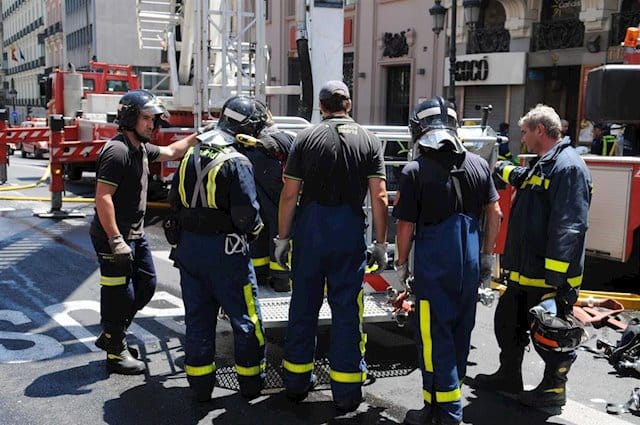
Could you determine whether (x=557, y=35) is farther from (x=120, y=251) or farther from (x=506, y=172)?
(x=120, y=251)

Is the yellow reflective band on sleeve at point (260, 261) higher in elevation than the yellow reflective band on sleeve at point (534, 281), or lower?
lower

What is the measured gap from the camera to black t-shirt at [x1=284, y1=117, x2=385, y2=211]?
393 cm

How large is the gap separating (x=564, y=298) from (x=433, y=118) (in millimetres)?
1345

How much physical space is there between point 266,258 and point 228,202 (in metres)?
1.13

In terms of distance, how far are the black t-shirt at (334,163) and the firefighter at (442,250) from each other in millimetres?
287

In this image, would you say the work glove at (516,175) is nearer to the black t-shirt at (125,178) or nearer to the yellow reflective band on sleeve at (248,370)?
the yellow reflective band on sleeve at (248,370)

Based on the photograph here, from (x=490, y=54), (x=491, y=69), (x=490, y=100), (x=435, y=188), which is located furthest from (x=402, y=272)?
(x=490, y=100)

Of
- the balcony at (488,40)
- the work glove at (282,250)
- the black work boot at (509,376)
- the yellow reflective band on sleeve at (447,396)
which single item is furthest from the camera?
the balcony at (488,40)

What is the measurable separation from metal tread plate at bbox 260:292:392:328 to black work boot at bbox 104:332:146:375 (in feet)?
3.04

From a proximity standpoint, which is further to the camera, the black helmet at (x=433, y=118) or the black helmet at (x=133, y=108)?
the black helmet at (x=133, y=108)

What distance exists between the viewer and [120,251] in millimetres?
4301

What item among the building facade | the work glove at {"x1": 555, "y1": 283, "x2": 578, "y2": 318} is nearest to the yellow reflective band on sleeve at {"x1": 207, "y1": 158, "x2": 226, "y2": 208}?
the work glove at {"x1": 555, "y1": 283, "x2": 578, "y2": 318}

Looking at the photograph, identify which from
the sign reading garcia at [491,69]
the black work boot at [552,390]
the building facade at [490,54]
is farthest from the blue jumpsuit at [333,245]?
the sign reading garcia at [491,69]

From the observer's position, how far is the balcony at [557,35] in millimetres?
17750
